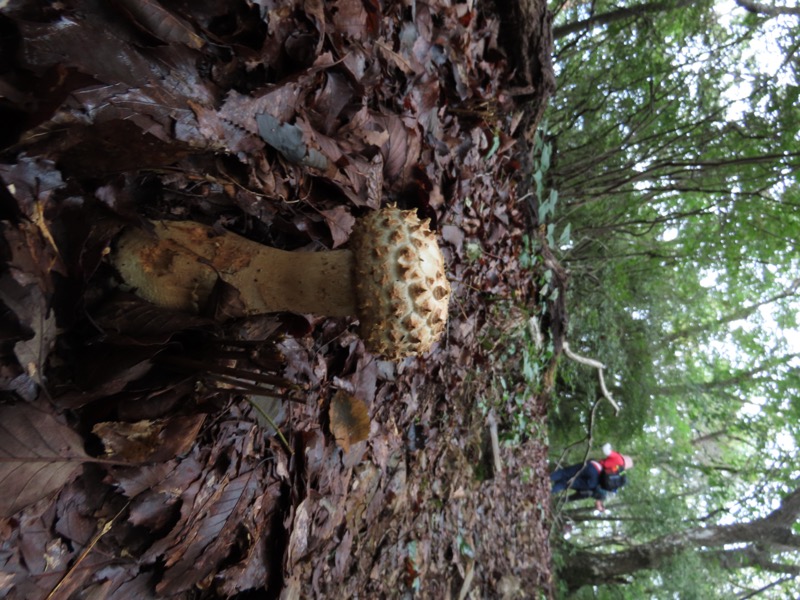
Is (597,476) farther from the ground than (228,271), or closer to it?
closer to it

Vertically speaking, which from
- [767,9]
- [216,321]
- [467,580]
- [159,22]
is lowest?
[467,580]

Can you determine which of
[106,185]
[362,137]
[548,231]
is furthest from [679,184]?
[106,185]

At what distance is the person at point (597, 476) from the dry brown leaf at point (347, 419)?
4.79m

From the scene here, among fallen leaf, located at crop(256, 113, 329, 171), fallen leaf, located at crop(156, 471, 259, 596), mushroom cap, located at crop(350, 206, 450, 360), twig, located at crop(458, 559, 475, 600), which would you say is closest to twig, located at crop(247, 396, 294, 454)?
Result: fallen leaf, located at crop(156, 471, 259, 596)

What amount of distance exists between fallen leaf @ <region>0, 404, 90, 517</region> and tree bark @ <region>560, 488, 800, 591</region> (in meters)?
7.52

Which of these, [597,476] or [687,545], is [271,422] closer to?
[597,476]

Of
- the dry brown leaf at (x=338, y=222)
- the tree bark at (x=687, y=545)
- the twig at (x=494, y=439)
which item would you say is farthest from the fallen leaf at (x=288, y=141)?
the tree bark at (x=687, y=545)

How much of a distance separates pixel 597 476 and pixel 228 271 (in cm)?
644

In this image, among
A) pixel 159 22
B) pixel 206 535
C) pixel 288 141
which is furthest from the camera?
pixel 288 141

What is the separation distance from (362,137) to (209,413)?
4.04 ft

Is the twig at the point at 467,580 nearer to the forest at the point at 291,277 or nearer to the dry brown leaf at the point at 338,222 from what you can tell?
the forest at the point at 291,277

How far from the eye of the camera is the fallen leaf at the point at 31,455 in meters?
1.00

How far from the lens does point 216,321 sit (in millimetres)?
1327

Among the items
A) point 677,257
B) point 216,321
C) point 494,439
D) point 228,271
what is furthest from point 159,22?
point 677,257
